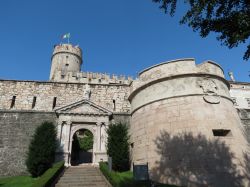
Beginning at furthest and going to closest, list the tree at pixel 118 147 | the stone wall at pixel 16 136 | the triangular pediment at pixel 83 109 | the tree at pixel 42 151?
the triangular pediment at pixel 83 109, the stone wall at pixel 16 136, the tree at pixel 42 151, the tree at pixel 118 147

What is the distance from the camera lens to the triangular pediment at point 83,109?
58.5 ft

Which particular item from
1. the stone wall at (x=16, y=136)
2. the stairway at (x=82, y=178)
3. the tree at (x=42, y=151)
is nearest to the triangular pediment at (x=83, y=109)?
the stone wall at (x=16, y=136)

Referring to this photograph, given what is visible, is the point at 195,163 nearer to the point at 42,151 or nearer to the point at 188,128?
the point at 188,128

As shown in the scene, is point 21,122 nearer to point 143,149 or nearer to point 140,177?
point 143,149

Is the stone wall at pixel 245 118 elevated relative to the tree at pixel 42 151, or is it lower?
elevated

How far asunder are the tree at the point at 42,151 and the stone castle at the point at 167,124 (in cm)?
161

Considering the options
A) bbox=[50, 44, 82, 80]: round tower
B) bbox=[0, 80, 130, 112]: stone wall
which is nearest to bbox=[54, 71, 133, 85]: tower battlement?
bbox=[50, 44, 82, 80]: round tower

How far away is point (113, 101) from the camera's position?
2055 centimetres

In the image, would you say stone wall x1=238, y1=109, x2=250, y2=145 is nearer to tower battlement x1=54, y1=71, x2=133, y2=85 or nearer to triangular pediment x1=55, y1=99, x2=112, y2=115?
triangular pediment x1=55, y1=99, x2=112, y2=115

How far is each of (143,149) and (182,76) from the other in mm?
4563

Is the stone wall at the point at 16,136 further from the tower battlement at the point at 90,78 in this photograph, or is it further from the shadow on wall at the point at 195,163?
the tower battlement at the point at 90,78

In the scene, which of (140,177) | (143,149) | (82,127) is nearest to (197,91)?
(143,149)

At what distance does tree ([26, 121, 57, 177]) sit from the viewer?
14.2 meters

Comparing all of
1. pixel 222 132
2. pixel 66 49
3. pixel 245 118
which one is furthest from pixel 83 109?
pixel 66 49
